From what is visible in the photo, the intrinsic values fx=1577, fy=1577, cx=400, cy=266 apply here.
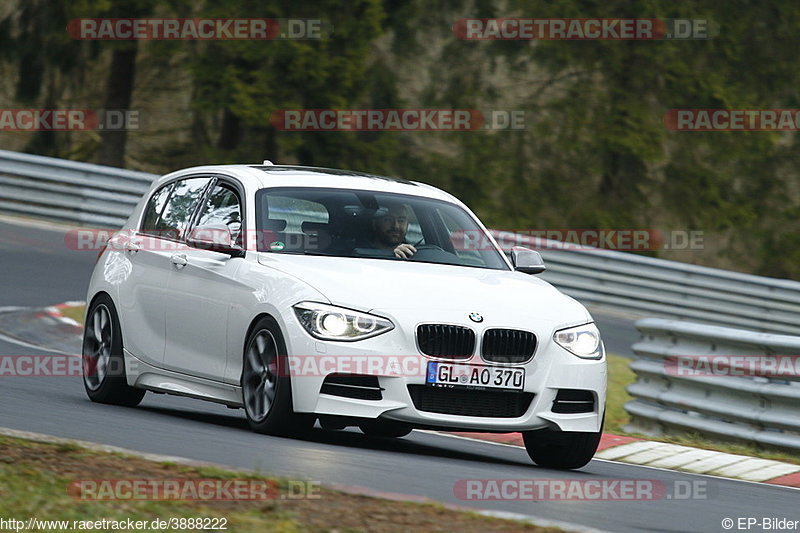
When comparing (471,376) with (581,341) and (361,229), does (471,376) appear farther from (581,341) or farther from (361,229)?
(361,229)

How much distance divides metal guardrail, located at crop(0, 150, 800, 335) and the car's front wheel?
1147 cm

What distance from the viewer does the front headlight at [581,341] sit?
29.0ft

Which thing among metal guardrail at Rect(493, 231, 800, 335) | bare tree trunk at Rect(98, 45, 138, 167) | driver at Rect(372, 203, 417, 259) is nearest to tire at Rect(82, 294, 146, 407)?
driver at Rect(372, 203, 417, 259)

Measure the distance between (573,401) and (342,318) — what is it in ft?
4.74

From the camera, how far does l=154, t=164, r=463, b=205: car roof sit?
9.90 meters

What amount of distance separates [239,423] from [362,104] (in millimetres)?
20203

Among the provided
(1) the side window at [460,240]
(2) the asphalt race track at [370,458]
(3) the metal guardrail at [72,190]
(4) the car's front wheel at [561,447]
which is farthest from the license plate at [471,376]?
(3) the metal guardrail at [72,190]

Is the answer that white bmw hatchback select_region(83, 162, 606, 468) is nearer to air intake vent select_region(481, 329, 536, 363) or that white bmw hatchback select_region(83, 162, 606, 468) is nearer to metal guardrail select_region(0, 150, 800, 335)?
air intake vent select_region(481, 329, 536, 363)

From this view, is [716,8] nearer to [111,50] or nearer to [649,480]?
[111,50]

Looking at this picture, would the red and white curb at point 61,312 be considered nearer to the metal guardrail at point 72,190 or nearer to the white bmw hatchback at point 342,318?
the white bmw hatchback at point 342,318

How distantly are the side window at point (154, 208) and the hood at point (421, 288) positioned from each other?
1.84 m

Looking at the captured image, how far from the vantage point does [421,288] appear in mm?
8773

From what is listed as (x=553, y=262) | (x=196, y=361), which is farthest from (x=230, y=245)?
(x=553, y=262)

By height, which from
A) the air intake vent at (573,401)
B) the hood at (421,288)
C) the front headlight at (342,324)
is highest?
the hood at (421,288)
